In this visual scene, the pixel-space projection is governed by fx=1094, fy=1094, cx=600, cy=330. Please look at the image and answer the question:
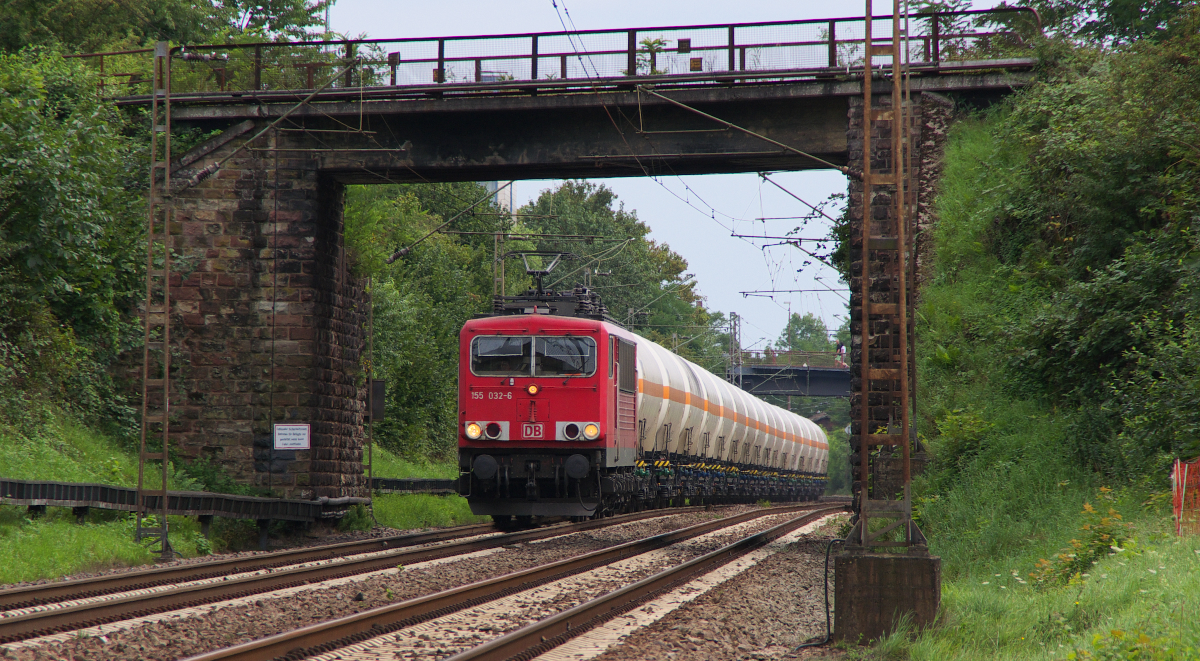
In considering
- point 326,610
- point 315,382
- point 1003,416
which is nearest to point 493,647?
point 326,610

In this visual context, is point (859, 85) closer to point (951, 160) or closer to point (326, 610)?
point (951, 160)

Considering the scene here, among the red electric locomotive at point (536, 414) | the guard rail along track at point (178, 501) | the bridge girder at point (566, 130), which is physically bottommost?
the guard rail along track at point (178, 501)

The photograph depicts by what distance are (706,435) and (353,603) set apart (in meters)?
18.8

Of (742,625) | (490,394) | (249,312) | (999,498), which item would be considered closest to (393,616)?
(742,625)

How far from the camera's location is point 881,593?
29.5 ft

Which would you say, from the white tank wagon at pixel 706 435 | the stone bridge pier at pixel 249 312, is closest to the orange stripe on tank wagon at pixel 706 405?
the white tank wagon at pixel 706 435

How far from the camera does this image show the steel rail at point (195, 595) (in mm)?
8414

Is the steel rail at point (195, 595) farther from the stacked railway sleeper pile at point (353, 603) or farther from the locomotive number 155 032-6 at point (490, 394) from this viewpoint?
the locomotive number 155 032-6 at point (490, 394)

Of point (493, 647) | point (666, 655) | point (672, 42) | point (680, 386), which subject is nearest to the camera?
point (493, 647)

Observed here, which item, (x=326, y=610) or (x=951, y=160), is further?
(x=951, y=160)

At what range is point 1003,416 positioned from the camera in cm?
1748

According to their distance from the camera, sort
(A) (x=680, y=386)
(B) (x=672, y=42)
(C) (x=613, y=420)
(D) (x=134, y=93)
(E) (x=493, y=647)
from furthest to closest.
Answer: (A) (x=680, y=386) → (D) (x=134, y=93) → (B) (x=672, y=42) → (C) (x=613, y=420) → (E) (x=493, y=647)

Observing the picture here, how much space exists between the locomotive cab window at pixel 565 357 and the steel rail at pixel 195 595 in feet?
9.38

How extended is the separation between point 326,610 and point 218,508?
7.58 meters
